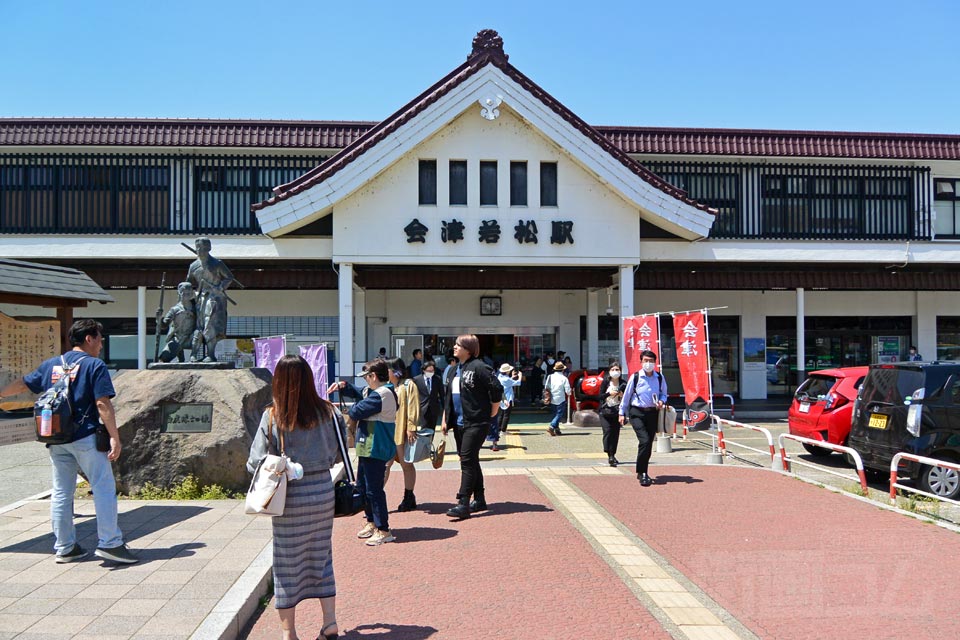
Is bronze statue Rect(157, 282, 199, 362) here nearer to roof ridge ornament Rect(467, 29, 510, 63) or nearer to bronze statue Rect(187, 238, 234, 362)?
bronze statue Rect(187, 238, 234, 362)

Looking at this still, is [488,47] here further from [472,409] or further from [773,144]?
[472,409]

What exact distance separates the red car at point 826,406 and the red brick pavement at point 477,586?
595 cm

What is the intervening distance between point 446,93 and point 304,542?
13305 mm

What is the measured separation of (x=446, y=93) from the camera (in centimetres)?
1585

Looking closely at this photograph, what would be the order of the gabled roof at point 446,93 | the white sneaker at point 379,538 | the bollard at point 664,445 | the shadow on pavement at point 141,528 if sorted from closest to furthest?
the shadow on pavement at point 141,528 → the white sneaker at point 379,538 → the bollard at point 664,445 → the gabled roof at point 446,93

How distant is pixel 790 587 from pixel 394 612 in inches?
117

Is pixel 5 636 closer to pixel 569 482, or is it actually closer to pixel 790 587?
pixel 790 587

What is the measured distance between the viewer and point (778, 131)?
18.8 m

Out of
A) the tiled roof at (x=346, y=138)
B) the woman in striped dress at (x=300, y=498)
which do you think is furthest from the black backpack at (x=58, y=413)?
the tiled roof at (x=346, y=138)

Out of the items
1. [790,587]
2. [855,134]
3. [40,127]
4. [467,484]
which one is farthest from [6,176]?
[855,134]

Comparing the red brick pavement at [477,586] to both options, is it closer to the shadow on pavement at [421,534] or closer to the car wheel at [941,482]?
the shadow on pavement at [421,534]

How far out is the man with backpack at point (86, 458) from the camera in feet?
18.5

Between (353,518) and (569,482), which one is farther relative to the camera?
(569,482)

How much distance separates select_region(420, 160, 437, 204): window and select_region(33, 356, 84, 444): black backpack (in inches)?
459
